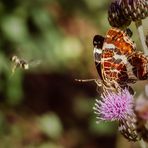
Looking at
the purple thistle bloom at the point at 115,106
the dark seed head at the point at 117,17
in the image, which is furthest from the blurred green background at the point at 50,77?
the dark seed head at the point at 117,17

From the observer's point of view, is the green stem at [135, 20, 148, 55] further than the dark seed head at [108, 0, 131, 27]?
No

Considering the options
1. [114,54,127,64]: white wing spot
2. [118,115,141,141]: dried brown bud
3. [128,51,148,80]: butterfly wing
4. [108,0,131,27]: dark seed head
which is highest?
[108,0,131,27]: dark seed head

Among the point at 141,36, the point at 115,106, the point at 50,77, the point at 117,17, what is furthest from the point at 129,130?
the point at 50,77

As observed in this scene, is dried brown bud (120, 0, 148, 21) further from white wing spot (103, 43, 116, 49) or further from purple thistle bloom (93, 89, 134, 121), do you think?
purple thistle bloom (93, 89, 134, 121)

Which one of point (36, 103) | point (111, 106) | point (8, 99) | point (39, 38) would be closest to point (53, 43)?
point (39, 38)

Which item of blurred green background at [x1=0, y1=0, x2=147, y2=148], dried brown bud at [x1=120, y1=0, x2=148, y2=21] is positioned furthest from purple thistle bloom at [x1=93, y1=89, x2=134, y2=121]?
blurred green background at [x1=0, y1=0, x2=147, y2=148]

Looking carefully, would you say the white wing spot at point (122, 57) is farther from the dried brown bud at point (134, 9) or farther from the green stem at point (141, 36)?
the dried brown bud at point (134, 9)

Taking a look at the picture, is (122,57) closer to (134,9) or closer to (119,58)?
(119,58)
